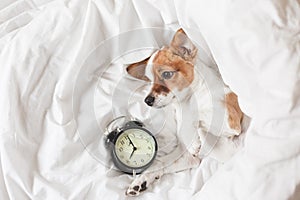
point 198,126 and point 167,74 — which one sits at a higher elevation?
point 167,74

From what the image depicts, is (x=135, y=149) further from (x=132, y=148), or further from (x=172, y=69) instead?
(x=172, y=69)

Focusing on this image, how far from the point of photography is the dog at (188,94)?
908 millimetres

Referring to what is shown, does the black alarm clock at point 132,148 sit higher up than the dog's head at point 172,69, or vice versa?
the dog's head at point 172,69

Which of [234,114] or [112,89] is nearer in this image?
[234,114]

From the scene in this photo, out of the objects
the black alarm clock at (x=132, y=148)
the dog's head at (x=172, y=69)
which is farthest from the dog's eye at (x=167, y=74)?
the black alarm clock at (x=132, y=148)

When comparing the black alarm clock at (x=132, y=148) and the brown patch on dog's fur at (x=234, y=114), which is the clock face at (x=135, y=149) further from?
the brown patch on dog's fur at (x=234, y=114)

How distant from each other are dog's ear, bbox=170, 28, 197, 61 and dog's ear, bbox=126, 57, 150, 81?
7 cm

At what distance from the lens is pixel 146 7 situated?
101 cm

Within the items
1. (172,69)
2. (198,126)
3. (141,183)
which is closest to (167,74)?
(172,69)

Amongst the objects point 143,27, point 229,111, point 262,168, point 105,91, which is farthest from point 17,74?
point 262,168

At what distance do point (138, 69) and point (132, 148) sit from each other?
0.19 metres

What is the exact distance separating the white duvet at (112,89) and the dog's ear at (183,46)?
25mm

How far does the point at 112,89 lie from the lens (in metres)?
1.00

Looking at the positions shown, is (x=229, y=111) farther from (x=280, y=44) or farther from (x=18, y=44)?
(x=18, y=44)
